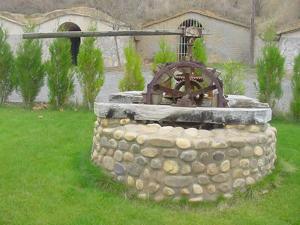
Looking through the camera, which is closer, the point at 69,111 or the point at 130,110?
the point at 130,110

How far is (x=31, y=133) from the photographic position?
314 inches

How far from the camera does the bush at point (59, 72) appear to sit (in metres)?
11.2

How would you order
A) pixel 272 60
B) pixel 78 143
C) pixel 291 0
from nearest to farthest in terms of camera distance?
pixel 78 143, pixel 272 60, pixel 291 0

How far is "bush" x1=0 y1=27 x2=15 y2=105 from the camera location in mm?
11609

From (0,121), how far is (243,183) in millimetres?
5699

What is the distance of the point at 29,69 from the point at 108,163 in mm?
6556

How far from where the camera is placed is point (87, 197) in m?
4.97

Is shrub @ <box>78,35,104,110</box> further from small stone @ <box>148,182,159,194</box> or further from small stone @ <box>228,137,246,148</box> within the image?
small stone @ <box>228,137,246,148</box>

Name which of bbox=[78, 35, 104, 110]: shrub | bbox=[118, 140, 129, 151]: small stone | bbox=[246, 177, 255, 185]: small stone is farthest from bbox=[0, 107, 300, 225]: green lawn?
bbox=[78, 35, 104, 110]: shrub

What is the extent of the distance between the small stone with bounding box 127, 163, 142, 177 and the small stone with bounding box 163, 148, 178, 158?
→ 1.19 ft

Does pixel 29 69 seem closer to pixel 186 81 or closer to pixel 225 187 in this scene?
pixel 186 81

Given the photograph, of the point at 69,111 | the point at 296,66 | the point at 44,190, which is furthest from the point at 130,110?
the point at 296,66

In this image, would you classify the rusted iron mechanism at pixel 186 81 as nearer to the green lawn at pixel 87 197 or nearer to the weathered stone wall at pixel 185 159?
the weathered stone wall at pixel 185 159

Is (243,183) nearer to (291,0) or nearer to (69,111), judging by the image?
(69,111)
